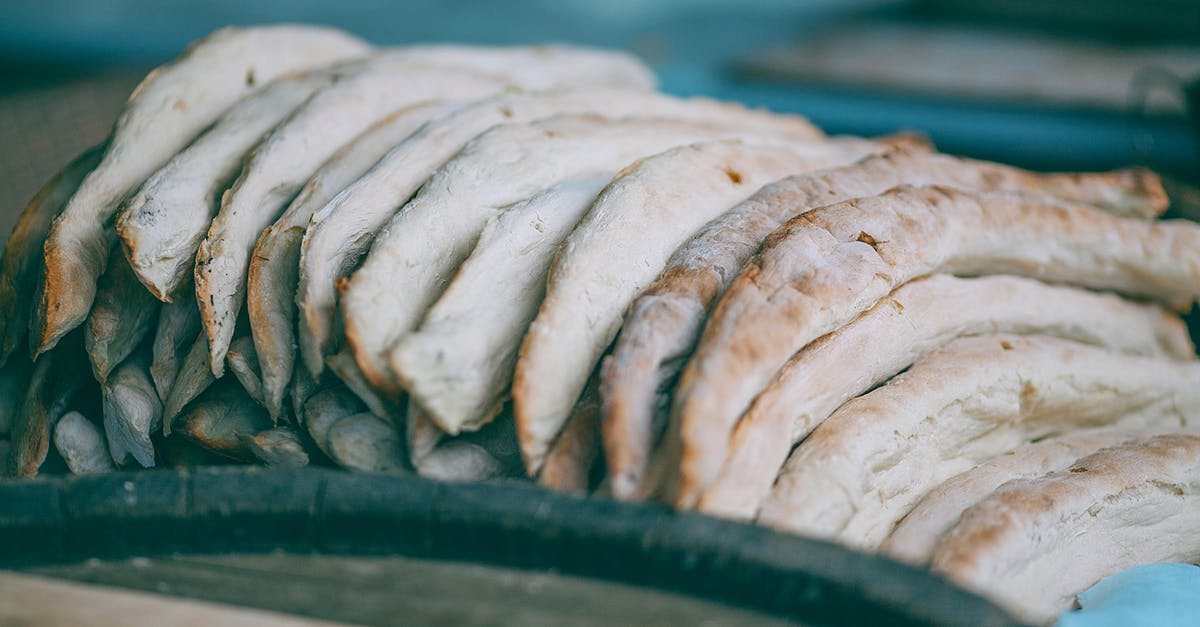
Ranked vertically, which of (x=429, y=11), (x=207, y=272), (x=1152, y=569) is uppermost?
(x=207, y=272)

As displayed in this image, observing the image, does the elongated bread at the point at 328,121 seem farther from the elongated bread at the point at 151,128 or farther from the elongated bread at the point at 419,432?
the elongated bread at the point at 419,432

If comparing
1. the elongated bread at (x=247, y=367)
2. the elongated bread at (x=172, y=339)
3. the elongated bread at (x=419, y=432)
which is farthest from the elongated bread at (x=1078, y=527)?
the elongated bread at (x=172, y=339)

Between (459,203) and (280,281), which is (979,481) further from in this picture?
(280,281)

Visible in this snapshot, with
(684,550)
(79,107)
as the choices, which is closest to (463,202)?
(684,550)

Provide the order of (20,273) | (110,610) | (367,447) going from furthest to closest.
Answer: (20,273)
(367,447)
(110,610)

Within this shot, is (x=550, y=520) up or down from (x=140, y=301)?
up

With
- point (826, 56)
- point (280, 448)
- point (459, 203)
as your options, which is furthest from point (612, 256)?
point (826, 56)

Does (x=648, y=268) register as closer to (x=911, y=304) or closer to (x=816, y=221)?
(x=816, y=221)
